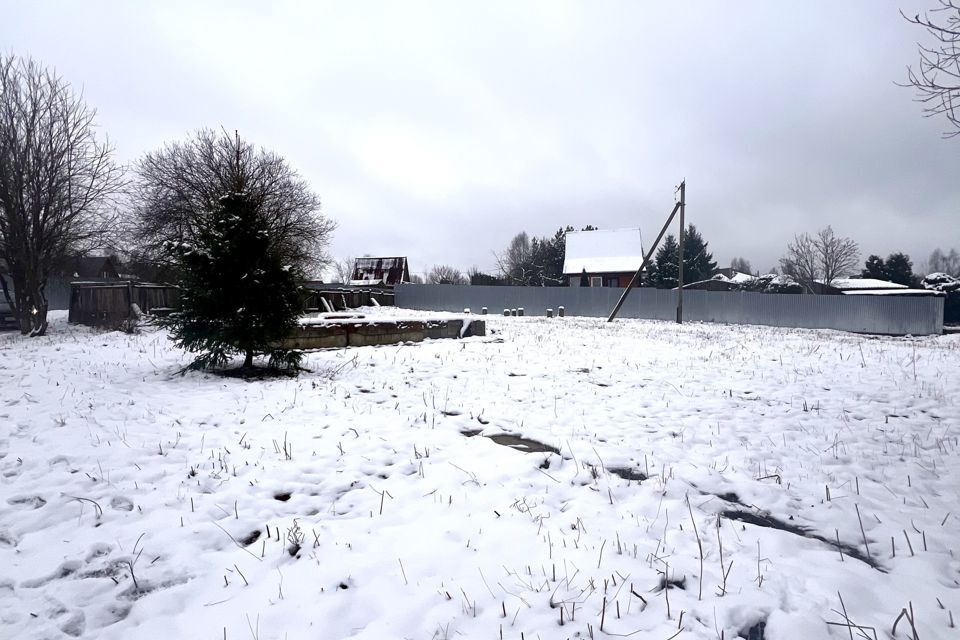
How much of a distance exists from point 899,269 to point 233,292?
50.3 m

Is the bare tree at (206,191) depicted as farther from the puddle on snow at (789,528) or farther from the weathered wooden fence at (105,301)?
the puddle on snow at (789,528)

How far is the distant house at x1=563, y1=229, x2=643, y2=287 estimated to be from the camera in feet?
131

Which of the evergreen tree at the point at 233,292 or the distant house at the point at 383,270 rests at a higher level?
the distant house at the point at 383,270

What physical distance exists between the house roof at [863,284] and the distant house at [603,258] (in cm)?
1596

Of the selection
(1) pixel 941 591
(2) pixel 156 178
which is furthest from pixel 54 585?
(2) pixel 156 178

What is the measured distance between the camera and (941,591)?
2.28m

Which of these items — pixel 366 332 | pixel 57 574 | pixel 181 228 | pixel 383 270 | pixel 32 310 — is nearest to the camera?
pixel 57 574

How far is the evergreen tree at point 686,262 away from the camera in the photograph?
38.0 meters

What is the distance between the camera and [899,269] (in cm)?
3812

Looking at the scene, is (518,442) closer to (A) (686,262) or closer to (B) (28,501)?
(B) (28,501)

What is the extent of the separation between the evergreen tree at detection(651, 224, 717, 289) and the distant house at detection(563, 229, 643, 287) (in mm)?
1991

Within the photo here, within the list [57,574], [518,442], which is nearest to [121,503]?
[57,574]

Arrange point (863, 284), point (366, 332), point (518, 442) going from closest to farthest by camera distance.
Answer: point (518, 442), point (366, 332), point (863, 284)

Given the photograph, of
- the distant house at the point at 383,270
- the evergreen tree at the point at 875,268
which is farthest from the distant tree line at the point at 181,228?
the evergreen tree at the point at 875,268
